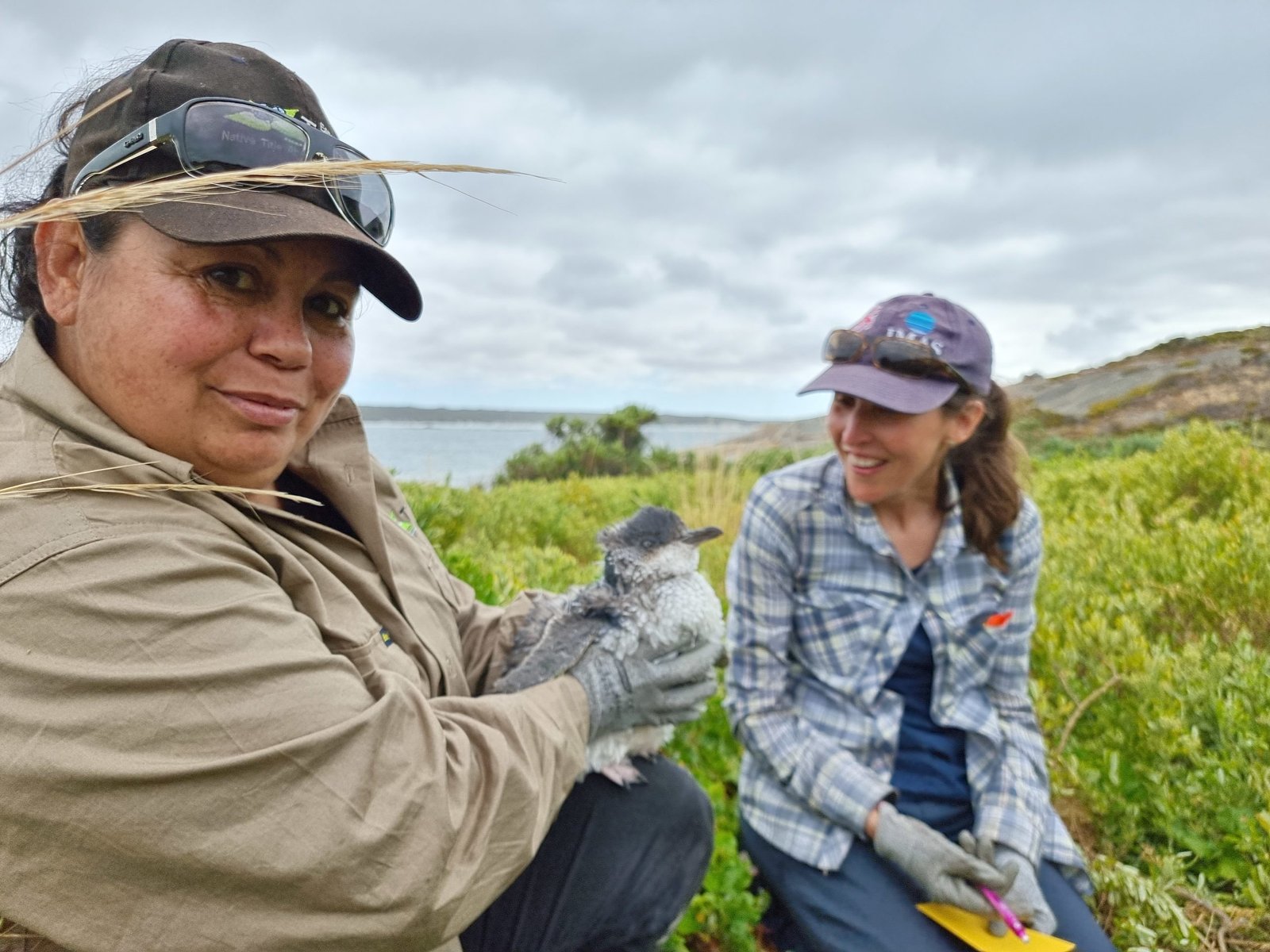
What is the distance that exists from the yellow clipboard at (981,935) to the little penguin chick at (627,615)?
3.36 feet

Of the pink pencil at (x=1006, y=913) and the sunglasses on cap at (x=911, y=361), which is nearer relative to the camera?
the pink pencil at (x=1006, y=913)

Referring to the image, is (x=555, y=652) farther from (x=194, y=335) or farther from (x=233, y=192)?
(x=233, y=192)

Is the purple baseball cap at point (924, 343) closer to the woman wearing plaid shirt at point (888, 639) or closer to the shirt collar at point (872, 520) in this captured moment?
the woman wearing plaid shirt at point (888, 639)

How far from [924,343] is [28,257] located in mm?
2314

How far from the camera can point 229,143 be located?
1261mm

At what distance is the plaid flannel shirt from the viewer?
2508 millimetres

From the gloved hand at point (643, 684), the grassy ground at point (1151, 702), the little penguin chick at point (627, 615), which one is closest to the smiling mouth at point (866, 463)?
the little penguin chick at point (627, 615)

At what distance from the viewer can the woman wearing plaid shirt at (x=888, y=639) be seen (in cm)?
244

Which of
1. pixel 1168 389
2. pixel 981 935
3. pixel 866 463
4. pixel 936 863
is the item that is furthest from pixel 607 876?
pixel 1168 389

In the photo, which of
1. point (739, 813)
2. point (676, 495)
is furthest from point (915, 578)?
point (676, 495)

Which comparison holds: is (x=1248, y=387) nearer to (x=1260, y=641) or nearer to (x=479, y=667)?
(x=1260, y=641)

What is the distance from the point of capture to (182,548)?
1119 mm

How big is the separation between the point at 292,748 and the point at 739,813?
2.06 m

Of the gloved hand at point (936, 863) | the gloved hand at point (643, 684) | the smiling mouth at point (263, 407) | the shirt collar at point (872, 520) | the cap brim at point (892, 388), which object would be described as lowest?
the gloved hand at point (936, 863)
